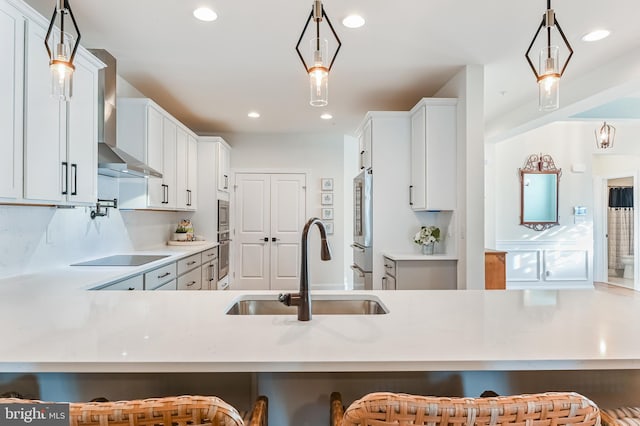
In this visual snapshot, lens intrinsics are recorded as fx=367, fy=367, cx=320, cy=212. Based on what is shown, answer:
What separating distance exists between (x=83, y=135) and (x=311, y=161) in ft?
13.3

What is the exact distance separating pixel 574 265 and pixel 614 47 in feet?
13.9

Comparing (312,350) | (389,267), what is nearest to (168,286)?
(389,267)

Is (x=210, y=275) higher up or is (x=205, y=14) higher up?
(x=205, y=14)

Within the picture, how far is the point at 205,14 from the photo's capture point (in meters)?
2.46

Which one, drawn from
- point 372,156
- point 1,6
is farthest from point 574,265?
point 1,6

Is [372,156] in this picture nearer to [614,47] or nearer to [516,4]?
[516,4]

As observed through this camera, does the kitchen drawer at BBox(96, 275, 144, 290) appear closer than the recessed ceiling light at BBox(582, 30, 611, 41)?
Yes

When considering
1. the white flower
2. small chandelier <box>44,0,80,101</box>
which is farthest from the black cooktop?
the white flower

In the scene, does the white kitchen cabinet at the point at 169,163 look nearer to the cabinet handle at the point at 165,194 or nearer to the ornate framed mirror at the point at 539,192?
the cabinet handle at the point at 165,194

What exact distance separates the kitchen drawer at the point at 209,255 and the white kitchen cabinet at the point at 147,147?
2.28 feet

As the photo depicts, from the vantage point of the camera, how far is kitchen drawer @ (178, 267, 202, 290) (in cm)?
355

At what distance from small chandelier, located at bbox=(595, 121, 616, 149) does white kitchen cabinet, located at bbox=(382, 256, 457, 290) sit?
12.6 ft

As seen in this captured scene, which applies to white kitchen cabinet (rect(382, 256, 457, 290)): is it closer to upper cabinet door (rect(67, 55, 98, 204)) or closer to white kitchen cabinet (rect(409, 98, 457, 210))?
white kitchen cabinet (rect(409, 98, 457, 210))

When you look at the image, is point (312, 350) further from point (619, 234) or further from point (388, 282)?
point (619, 234)
